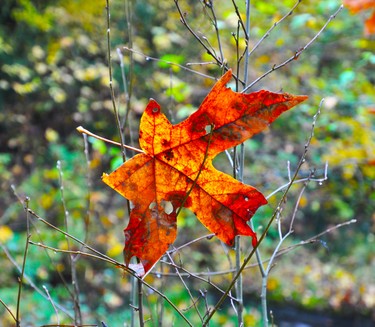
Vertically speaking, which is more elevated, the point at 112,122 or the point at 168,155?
the point at 112,122

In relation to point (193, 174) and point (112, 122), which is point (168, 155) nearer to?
point (193, 174)

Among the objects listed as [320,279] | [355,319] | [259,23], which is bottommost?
[355,319]

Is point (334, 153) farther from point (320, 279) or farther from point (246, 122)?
point (246, 122)

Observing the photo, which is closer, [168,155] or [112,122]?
[168,155]

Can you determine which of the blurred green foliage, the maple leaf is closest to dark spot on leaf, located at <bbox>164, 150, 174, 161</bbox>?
the maple leaf

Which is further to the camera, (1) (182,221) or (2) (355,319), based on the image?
(2) (355,319)

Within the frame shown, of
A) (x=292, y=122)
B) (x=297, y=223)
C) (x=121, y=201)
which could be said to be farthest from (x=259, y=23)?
(x=297, y=223)

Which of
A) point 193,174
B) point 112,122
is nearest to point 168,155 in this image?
point 193,174
